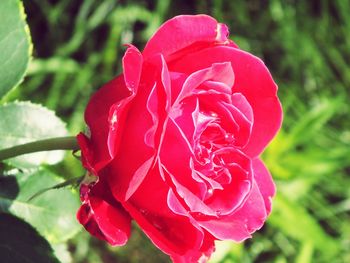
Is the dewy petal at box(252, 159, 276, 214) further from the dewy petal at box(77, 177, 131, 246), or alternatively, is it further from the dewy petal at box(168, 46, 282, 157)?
the dewy petal at box(77, 177, 131, 246)

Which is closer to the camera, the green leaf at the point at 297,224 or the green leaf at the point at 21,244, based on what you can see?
the green leaf at the point at 21,244

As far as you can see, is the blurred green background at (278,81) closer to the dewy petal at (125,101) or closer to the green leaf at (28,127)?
the green leaf at (28,127)

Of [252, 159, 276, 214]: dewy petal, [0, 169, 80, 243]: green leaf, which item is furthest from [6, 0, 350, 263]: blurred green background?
[252, 159, 276, 214]: dewy petal

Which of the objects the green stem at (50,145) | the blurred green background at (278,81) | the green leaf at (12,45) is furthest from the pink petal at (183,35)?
the blurred green background at (278,81)

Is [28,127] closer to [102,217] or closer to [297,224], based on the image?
[102,217]

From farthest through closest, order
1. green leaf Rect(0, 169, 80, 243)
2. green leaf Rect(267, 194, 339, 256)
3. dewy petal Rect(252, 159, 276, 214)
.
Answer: green leaf Rect(267, 194, 339, 256)
green leaf Rect(0, 169, 80, 243)
dewy petal Rect(252, 159, 276, 214)

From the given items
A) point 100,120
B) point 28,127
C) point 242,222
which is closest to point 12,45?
point 28,127
